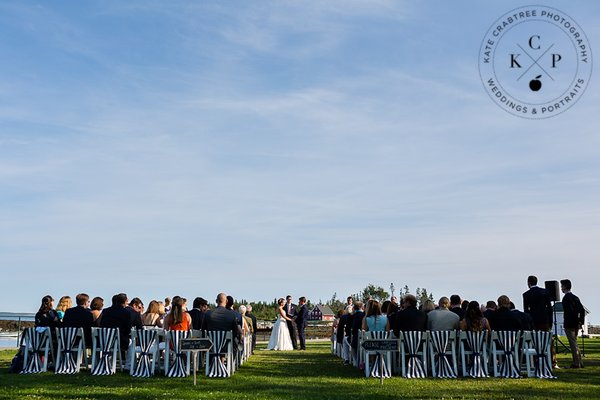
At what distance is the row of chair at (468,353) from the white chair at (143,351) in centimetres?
407

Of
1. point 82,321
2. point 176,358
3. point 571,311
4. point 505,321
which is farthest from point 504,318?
point 82,321

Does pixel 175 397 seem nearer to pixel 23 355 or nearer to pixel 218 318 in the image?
pixel 218 318

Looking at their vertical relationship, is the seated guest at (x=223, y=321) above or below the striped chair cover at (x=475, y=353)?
above

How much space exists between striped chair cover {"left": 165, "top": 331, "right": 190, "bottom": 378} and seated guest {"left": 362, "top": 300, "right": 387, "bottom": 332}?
147 inches

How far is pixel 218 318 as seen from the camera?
14586mm

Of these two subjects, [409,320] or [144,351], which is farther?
[409,320]

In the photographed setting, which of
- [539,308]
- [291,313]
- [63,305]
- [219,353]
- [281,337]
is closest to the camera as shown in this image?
[219,353]

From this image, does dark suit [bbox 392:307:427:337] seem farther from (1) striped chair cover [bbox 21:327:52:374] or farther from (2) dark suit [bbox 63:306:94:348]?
(1) striped chair cover [bbox 21:327:52:374]

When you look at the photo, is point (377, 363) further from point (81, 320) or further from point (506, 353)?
point (81, 320)

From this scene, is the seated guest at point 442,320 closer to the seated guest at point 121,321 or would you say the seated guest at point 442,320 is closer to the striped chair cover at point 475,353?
the striped chair cover at point 475,353

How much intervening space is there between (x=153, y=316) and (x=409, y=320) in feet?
19.6

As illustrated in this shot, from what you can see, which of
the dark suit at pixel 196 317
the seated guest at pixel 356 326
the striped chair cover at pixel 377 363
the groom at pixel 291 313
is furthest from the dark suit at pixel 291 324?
the striped chair cover at pixel 377 363

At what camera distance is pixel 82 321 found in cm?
1444

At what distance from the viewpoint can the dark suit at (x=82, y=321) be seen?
1443 centimetres
